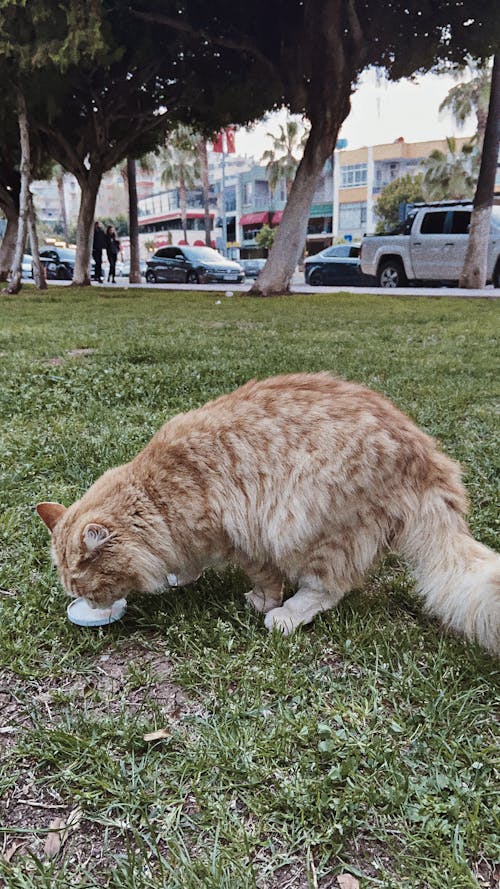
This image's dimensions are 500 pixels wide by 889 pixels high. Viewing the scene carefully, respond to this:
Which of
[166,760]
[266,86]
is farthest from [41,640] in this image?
[266,86]

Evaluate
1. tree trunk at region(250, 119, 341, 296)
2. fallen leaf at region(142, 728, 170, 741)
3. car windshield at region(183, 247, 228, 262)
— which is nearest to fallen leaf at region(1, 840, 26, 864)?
fallen leaf at region(142, 728, 170, 741)

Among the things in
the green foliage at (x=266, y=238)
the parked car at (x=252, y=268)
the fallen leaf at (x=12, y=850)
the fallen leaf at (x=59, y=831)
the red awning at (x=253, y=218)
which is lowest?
the fallen leaf at (x=12, y=850)

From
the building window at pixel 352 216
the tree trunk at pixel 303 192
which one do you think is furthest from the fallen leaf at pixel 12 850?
the building window at pixel 352 216

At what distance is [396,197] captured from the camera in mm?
51438

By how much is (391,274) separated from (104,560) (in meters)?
18.1

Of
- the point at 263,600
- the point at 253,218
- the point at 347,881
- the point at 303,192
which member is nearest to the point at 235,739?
the point at 347,881

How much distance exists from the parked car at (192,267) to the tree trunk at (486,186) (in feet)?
40.0

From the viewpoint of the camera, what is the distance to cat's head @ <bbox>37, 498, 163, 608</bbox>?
2277mm

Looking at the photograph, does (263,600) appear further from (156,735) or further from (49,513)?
(49,513)

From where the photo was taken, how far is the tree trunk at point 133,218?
2522 centimetres

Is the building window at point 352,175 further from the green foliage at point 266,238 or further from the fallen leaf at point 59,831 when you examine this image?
the fallen leaf at point 59,831

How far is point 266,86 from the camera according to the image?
1662 cm

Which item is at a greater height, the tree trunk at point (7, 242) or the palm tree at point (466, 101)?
the palm tree at point (466, 101)

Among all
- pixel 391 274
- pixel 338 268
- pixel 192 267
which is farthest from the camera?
pixel 192 267
